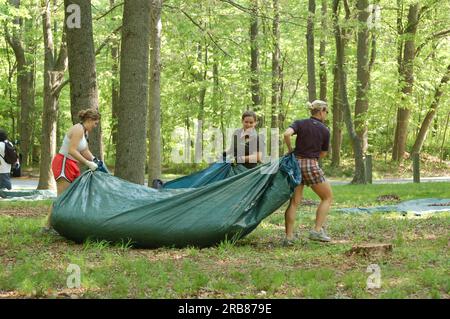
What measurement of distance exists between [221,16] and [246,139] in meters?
6.16

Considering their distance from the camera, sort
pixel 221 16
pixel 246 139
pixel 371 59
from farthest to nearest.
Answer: pixel 371 59, pixel 221 16, pixel 246 139

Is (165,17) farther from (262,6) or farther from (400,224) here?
(400,224)

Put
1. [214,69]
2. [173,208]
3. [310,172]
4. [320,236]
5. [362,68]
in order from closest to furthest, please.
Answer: [173,208] → [310,172] → [320,236] → [362,68] → [214,69]

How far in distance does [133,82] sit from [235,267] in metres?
3.87

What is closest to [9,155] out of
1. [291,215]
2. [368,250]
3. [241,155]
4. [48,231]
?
[48,231]

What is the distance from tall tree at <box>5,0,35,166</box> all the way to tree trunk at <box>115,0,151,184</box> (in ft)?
36.9

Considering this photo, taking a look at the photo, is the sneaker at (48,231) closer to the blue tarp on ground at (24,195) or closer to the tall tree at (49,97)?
the blue tarp on ground at (24,195)

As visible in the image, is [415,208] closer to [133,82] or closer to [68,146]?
[133,82]

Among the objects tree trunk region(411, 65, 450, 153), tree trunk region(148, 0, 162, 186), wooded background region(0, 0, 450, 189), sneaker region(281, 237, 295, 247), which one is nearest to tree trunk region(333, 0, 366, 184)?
wooded background region(0, 0, 450, 189)

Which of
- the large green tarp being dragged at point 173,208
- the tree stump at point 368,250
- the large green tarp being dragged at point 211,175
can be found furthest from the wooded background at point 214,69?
the tree stump at point 368,250

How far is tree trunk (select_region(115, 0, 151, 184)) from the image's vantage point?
28.4 ft

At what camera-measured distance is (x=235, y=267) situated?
563 centimetres
